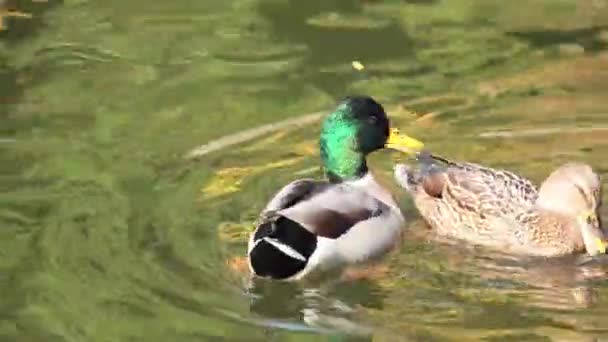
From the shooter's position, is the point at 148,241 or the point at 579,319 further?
the point at 148,241

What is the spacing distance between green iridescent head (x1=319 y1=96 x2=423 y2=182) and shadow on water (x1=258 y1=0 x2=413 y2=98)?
1747 millimetres

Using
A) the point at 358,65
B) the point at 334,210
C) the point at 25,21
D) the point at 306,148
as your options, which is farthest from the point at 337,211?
the point at 25,21

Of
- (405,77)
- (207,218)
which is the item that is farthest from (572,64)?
(207,218)

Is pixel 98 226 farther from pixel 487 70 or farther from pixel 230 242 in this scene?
pixel 487 70

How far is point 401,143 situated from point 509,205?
0.71 m

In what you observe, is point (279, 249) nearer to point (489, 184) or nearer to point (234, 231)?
point (234, 231)

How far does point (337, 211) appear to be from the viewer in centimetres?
802

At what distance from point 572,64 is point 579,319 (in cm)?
387

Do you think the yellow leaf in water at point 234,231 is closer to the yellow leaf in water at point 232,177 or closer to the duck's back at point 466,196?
the yellow leaf in water at point 232,177

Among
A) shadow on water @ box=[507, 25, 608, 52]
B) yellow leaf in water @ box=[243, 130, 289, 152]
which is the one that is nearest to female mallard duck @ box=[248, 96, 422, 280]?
yellow leaf in water @ box=[243, 130, 289, 152]

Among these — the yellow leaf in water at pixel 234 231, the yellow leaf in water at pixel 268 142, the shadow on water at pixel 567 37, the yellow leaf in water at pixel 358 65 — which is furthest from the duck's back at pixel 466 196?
the shadow on water at pixel 567 37

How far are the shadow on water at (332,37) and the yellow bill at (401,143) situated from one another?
5.25ft

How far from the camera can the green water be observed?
7.42 m

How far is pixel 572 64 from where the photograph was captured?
35.7 ft
